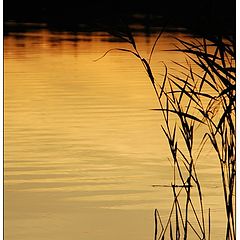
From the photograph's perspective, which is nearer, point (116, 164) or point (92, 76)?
point (116, 164)

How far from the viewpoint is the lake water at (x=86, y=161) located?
492 centimetres

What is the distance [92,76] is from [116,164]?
472 centimetres

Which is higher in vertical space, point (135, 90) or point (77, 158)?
point (135, 90)

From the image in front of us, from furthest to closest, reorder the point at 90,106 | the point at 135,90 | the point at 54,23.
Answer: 1. the point at 54,23
2. the point at 135,90
3. the point at 90,106

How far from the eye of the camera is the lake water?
4.92 meters

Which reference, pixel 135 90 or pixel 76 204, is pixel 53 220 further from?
pixel 135 90

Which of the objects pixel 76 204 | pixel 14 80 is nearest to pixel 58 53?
pixel 14 80

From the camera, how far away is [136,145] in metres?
6.95

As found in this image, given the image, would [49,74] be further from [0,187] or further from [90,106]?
[0,187]

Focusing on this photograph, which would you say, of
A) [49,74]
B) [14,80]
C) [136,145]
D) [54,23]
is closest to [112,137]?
[136,145]

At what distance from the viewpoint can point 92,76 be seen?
36.0 ft

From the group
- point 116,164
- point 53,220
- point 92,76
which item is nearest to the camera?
point 53,220

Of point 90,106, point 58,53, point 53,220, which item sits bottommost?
point 53,220

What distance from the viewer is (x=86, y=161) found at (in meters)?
6.32
